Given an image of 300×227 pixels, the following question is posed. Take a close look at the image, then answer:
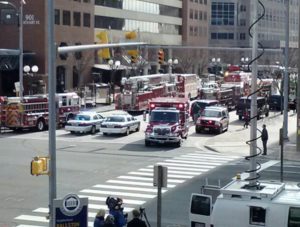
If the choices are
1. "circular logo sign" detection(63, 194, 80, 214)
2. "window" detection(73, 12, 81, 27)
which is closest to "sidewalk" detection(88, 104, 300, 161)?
"circular logo sign" detection(63, 194, 80, 214)

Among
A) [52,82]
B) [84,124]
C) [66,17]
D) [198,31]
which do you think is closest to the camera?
[52,82]

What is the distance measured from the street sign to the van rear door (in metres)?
2.31

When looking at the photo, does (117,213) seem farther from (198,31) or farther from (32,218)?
(198,31)

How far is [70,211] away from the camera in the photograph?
43.7ft

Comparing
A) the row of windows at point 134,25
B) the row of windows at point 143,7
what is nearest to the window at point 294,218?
the row of windows at point 134,25

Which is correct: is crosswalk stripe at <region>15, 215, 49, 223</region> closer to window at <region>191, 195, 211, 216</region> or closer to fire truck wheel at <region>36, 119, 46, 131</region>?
window at <region>191, 195, 211, 216</region>

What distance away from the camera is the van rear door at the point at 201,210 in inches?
545

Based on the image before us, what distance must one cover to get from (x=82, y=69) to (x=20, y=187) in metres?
60.3

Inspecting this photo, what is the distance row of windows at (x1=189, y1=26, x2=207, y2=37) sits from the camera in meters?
131

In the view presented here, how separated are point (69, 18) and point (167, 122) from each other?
4709cm

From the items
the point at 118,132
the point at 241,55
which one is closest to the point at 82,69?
the point at 118,132

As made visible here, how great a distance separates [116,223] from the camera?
15.0 metres

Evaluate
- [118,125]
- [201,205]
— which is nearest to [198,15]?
[118,125]

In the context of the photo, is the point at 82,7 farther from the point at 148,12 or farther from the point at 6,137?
the point at 6,137
